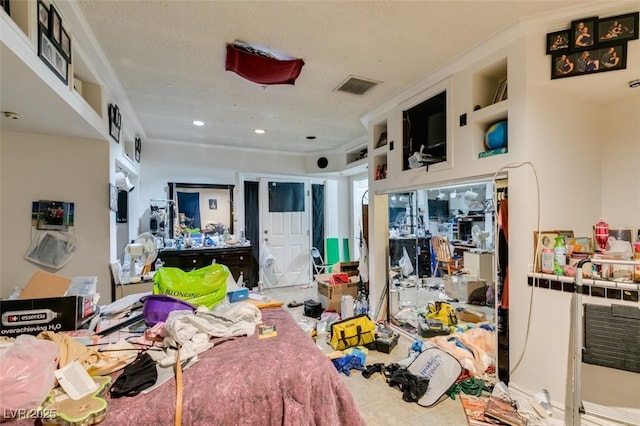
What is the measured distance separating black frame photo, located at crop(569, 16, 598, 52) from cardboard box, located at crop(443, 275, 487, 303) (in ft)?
6.20

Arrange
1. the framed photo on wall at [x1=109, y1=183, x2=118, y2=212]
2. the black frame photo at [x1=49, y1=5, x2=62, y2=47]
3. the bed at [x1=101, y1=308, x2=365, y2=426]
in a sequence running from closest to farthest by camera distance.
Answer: the bed at [x1=101, y1=308, x2=365, y2=426]
the black frame photo at [x1=49, y1=5, x2=62, y2=47]
the framed photo on wall at [x1=109, y1=183, x2=118, y2=212]

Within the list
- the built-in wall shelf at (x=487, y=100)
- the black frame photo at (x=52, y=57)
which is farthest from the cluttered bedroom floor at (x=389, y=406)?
the black frame photo at (x=52, y=57)

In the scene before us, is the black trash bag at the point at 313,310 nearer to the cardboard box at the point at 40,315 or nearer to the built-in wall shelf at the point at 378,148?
the built-in wall shelf at the point at 378,148

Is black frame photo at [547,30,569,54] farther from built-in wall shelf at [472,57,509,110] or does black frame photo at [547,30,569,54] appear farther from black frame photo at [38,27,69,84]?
black frame photo at [38,27,69,84]

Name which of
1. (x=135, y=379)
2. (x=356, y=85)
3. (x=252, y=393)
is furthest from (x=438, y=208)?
(x=135, y=379)

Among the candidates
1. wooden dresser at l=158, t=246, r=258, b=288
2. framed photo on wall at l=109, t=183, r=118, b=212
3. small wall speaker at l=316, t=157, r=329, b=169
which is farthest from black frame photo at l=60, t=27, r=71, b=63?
small wall speaker at l=316, t=157, r=329, b=169

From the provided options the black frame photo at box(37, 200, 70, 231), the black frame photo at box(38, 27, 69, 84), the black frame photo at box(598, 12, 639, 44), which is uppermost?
the black frame photo at box(598, 12, 639, 44)

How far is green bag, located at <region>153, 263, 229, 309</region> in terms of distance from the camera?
1.86 meters

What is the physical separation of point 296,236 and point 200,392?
457 cm

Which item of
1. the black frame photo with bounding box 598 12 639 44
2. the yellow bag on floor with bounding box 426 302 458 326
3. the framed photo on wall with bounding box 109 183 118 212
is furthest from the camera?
the yellow bag on floor with bounding box 426 302 458 326

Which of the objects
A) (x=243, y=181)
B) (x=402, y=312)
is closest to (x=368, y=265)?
(x=402, y=312)

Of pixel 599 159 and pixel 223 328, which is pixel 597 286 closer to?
pixel 599 159

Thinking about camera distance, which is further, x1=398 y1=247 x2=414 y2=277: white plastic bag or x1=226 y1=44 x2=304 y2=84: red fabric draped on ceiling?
x1=398 y1=247 x2=414 y2=277: white plastic bag

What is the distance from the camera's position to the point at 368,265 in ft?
12.5
